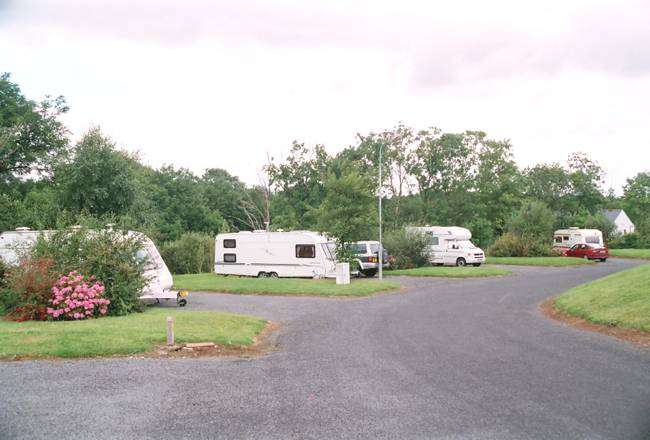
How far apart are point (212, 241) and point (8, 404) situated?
100 feet

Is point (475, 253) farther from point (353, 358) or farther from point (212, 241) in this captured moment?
point (353, 358)

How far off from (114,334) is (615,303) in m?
12.2

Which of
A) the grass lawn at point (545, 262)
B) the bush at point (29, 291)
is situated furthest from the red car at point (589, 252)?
the bush at point (29, 291)

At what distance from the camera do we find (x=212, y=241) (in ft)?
120

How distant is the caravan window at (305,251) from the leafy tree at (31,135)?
13.9 meters

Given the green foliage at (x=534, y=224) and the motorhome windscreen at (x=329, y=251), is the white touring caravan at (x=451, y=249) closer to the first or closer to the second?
the motorhome windscreen at (x=329, y=251)

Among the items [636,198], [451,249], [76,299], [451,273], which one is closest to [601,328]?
[76,299]

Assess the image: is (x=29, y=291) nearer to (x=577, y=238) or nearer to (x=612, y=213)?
(x=577, y=238)

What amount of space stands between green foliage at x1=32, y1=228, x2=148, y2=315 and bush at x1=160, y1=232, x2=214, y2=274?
20.3 metres

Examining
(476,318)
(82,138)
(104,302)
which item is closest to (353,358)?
(476,318)

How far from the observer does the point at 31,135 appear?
2916 cm

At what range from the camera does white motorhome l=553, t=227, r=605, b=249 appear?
4244 centimetres

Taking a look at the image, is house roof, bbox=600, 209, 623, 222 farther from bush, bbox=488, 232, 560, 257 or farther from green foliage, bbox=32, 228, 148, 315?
green foliage, bbox=32, 228, 148, 315

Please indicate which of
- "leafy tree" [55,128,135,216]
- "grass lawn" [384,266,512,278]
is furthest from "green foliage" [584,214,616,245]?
"leafy tree" [55,128,135,216]
